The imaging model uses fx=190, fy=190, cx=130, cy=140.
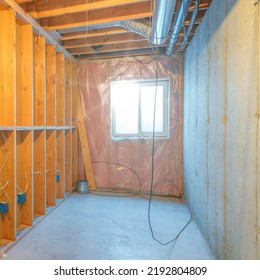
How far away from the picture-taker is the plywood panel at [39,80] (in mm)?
2375

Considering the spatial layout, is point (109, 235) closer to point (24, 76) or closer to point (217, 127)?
point (217, 127)

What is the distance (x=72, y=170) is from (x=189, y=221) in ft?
7.24

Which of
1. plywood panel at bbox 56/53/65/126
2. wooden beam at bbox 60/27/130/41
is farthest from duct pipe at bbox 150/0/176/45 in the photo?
plywood panel at bbox 56/53/65/126

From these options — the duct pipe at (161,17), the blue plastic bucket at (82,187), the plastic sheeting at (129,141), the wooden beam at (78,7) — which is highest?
the wooden beam at (78,7)

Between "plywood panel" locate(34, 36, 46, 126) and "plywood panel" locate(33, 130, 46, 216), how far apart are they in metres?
0.21

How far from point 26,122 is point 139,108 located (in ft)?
5.87

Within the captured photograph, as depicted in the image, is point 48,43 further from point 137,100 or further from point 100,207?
point 100,207

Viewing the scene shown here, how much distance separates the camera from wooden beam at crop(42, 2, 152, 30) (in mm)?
2131

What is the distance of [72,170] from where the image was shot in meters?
3.54

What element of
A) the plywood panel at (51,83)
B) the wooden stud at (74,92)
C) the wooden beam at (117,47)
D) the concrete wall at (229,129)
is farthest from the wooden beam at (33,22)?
the concrete wall at (229,129)

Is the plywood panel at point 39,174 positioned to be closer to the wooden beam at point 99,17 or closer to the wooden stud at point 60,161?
the wooden stud at point 60,161

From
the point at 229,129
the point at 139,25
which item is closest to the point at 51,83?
the point at 139,25

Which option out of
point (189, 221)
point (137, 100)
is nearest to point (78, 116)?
point (137, 100)

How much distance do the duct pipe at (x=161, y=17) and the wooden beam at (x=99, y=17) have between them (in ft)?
0.80
